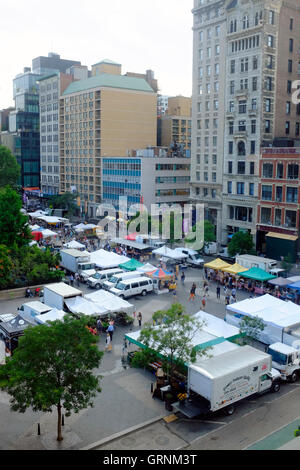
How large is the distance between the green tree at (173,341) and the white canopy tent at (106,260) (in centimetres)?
2281

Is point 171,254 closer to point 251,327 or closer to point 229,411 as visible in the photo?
point 251,327

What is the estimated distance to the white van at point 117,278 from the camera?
3906 cm

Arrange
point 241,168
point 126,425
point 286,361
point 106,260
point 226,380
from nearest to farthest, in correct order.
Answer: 1. point 126,425
2. point 226,380
3. point 286,361
4. point 106,260
5. point 241,168

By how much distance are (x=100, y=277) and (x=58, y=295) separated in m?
9.38

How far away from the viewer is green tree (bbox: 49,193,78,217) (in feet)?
293

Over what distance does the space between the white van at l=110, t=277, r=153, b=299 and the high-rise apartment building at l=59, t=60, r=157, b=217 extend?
4557 cm

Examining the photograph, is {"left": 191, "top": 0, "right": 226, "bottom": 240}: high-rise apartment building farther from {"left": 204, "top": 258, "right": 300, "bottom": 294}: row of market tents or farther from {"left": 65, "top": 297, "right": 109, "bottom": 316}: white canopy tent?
{"left": 65, "top": 297, "right": 109, "bottom": 316}: white canopy tent

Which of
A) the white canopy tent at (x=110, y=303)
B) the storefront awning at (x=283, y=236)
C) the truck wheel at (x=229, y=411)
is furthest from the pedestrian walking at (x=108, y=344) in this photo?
the storefront awning at (x=283, y=236)

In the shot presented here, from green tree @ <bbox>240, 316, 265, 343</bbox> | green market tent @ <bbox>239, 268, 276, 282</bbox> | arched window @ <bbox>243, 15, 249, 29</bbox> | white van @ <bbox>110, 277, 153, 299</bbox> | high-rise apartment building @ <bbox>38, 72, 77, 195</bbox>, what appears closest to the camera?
green tree @ <bbox>240, 316, 265, 343</bbox>

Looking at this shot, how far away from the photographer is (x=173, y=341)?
67.6 ft

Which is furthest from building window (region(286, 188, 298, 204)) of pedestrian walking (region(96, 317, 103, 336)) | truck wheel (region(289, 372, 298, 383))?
truck wheel (region(289, 372, 298, 383))

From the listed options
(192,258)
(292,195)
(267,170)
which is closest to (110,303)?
(192,258)
